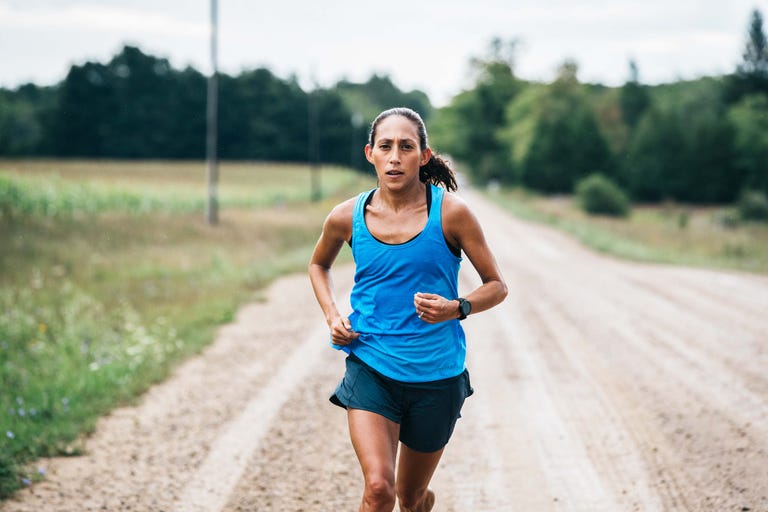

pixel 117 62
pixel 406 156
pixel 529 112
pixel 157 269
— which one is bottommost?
pixel 157 269

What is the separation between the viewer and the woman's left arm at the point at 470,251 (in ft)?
8.89

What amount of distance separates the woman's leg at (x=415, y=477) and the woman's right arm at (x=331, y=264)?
1.86 ft

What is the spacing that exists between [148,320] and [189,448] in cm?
540

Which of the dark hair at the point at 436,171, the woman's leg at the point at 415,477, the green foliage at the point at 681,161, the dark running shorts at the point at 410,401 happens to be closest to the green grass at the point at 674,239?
the green foliage at the point at 681,161

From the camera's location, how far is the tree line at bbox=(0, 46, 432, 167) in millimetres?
67812

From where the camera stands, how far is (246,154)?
8812cm

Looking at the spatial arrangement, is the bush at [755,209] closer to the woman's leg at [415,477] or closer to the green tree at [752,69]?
the green tree at [752,69]

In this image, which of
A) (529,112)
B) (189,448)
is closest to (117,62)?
(529,112)

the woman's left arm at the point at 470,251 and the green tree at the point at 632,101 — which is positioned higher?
the green tree at the point at 632,101

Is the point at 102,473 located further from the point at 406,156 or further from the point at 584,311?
the point at 584,311

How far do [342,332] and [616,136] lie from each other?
215 feet

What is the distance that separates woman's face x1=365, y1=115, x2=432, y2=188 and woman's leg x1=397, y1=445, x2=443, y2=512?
1.12m

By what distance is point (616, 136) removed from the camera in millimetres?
63781

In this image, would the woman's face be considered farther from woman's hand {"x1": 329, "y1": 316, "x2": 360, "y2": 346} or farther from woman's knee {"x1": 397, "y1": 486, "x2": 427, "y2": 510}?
woman's knee {"x1": 397, "y1": 486, "x2": 427, "y2": 510}
